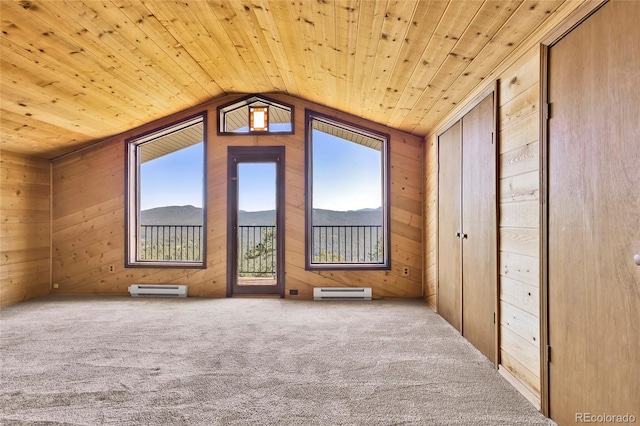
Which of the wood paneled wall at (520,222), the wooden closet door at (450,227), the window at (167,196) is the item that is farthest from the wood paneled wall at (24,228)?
the wood paneled wall at (520,222)

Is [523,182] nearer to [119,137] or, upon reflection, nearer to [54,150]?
[119,137]

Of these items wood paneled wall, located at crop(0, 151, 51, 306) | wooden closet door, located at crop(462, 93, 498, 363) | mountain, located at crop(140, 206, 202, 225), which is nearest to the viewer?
wooden closet door, located at crop(462, 93, 498, 363)

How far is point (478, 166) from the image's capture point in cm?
290

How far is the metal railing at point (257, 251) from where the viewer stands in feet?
16.8

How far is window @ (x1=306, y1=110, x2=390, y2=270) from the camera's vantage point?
4902mm

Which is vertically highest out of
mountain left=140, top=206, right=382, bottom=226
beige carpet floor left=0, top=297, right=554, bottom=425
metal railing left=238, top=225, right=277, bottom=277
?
mountain left=140, top=206, right=382, bottom=226

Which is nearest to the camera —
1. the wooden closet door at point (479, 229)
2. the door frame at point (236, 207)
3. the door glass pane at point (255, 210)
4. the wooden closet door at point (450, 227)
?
the wooden closet door at point (479, 229)

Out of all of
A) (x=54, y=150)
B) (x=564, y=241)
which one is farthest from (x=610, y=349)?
(x=54, y=150)

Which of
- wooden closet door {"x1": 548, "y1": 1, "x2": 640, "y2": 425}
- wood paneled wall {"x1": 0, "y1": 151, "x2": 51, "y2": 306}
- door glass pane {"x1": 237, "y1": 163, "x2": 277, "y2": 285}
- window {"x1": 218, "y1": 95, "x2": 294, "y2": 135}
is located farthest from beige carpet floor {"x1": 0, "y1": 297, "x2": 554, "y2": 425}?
window {"x1": 218, "y1": 95, "x2": 294, "y2": 135}

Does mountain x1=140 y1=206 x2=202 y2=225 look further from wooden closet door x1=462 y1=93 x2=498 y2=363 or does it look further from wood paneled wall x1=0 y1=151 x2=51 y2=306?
wooden closet door x1=462 y1=93 x2=498 y2=363

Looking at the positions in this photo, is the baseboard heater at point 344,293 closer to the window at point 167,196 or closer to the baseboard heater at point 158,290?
the window at point 167,196

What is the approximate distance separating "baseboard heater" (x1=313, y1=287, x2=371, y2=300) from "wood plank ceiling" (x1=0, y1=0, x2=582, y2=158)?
238 cm

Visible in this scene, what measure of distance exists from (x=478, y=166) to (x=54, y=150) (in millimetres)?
5654

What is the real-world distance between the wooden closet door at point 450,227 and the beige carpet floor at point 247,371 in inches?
9.0
